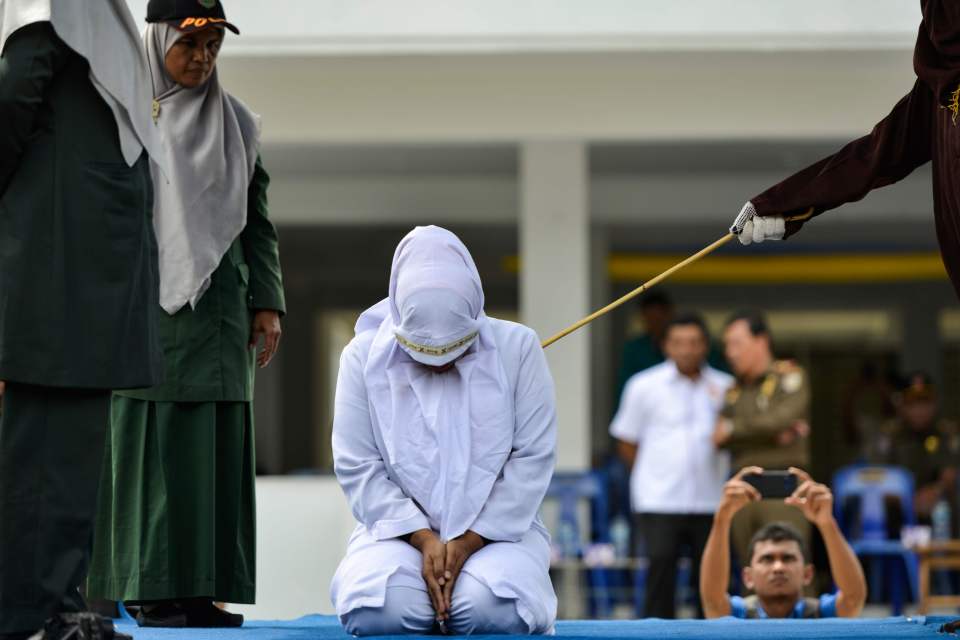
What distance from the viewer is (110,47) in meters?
3.21

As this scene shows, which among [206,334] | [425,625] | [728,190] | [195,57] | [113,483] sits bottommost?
[425,625]

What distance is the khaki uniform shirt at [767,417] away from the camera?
20.6 ft

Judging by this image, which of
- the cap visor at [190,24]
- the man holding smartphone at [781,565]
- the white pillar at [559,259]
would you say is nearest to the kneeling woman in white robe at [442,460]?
the cap visor at [190,24]

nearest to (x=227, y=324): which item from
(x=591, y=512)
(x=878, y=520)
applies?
(x=591, y=512)

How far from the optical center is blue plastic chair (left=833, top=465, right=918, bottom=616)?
8664 mm

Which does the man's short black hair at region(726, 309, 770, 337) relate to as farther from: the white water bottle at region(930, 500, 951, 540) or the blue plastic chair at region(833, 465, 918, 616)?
the white water bottle at region(930, 500, 951, 540)

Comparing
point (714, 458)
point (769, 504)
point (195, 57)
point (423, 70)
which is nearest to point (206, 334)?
point (195, 57)

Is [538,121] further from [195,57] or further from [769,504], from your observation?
[195,57]

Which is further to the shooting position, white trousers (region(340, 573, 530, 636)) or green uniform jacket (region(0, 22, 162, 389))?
white trousers (region(340, 573, 530, 636))

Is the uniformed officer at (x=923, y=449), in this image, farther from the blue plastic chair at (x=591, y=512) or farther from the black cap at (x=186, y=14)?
the black cap at (x=186, y=14)

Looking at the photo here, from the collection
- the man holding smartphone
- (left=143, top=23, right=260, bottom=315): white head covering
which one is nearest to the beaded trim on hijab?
(left=143, top=23, right=260, bottom=315): white head covering

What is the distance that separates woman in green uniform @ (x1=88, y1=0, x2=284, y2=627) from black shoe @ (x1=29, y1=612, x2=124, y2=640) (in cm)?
89

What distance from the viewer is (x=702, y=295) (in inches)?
628

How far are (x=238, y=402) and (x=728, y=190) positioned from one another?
285 inches
